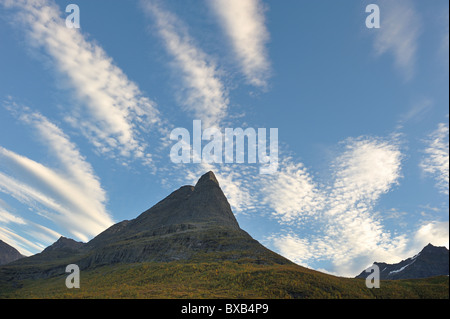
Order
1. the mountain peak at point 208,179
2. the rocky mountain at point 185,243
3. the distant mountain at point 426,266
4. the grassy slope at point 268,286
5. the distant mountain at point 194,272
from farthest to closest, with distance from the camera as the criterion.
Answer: the distant mountain at point 426,266
the mountain peak at point 208,179
the rocky mountain at point 185,243
the distant mountain at point 194,272
the grassy slope at point 268,286

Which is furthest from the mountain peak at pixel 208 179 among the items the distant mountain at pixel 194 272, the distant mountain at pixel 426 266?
the distant mountain at pixel 426 266

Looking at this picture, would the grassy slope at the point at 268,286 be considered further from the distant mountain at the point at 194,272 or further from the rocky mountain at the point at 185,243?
the rocky mountain at the point at 185,243

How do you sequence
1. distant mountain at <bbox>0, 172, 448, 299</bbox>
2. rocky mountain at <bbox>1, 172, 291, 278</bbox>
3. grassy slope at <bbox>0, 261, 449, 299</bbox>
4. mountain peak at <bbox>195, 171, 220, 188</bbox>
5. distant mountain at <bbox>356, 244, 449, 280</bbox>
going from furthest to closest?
1. distant mountain at <bbox>356, 244, 449, 280</bbox>
2. mountain peak at <bbox>195, 171, 220, 188</bbox>
3. rocky mountain at <bbox>1, 172, 291, 278</bbox>
4. distant mountain at <bbox>0, 172, 448, 299</bbox>
5. grassy slope at <bbox>0, 261, 449, 299</bbox>

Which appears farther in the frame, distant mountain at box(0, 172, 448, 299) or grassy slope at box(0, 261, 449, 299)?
distant mountain at box(0, 172, 448, 299)

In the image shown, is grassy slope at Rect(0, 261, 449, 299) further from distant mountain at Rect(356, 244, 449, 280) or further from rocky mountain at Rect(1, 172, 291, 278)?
distant mountain at Rect(356, 244, 449, 280)

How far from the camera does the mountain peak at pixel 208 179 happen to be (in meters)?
152

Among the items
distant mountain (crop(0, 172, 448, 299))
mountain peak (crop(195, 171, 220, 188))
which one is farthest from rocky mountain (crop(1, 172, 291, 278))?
mountain peak (crop(195, 171, 220, 188))

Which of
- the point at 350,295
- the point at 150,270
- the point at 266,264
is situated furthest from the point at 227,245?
the point at 350,295

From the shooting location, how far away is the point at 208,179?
509 ft

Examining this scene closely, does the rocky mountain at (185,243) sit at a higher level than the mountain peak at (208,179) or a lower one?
lower

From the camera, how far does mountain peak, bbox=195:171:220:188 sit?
5974 inches

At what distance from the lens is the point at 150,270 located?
60.3 metres
